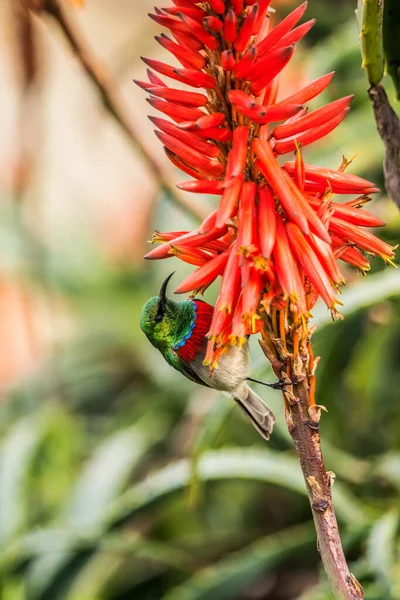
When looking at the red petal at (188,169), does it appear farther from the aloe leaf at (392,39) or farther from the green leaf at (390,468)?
the green leaf at (390,468)

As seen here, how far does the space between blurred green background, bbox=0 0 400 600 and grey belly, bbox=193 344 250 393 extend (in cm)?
19

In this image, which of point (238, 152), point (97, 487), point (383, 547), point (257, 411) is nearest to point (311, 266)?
point (238, 152)

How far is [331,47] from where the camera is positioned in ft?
6.21

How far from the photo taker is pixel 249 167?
Answer: 76 centimetres

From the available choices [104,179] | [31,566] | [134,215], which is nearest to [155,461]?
[31,566]

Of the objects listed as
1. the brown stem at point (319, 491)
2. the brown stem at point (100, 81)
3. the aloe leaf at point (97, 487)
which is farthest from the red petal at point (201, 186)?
the aloe leaf at point (97, 487)

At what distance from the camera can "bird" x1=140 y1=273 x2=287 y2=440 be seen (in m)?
1.08

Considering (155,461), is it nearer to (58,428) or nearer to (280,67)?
(58,428)

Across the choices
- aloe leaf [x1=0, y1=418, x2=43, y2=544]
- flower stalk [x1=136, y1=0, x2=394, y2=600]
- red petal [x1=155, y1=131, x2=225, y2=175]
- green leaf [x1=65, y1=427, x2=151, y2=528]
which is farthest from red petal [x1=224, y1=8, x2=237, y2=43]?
aloe leaf [x1=0, y1=418, x2=43, y2=544]

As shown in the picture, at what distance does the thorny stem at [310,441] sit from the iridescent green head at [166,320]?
40 centimetres

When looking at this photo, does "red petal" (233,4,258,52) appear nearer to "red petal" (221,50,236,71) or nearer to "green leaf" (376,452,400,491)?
"red petal" (221,50,236,71)

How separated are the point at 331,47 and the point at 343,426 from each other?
103 centimetres

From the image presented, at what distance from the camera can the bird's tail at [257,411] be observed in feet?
3.89

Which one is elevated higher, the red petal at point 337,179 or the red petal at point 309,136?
the red petal at point 309,136
